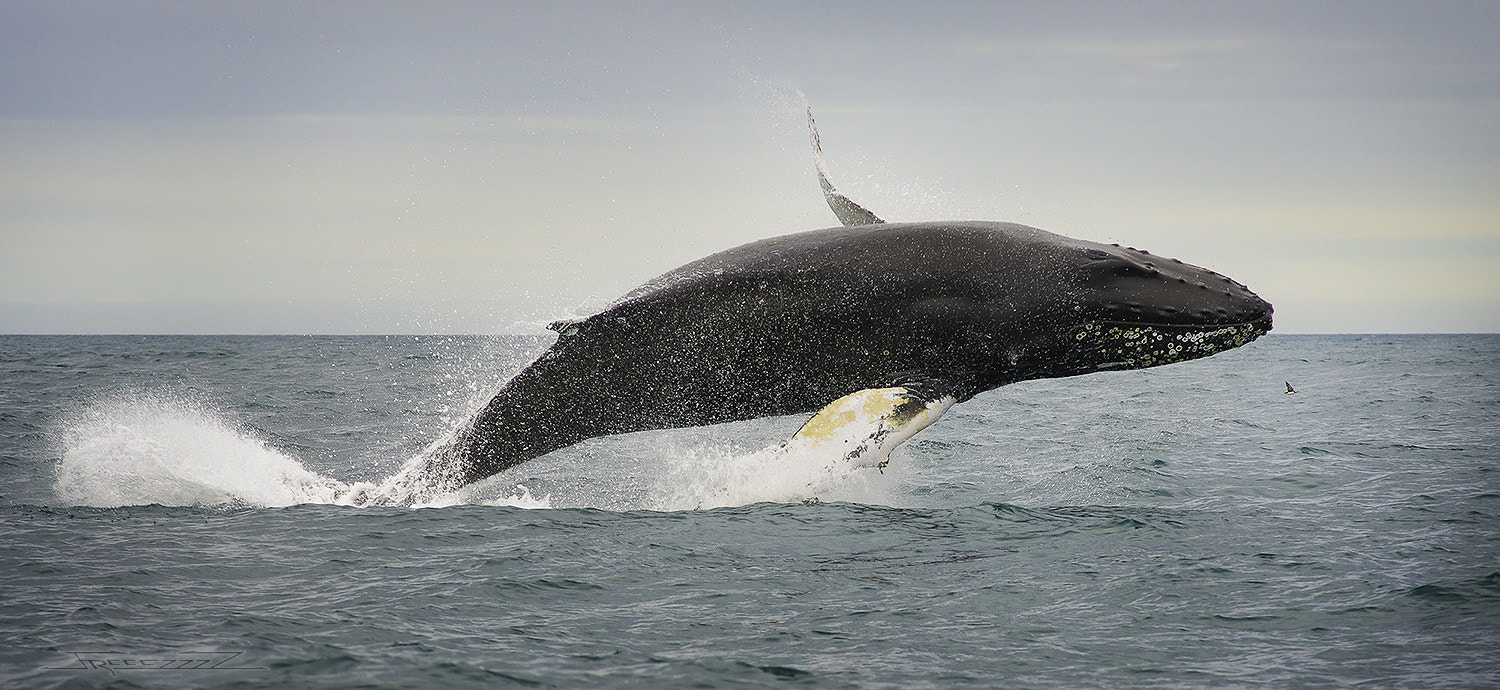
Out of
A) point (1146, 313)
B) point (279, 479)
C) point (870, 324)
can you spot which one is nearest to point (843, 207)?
point (870, 324)

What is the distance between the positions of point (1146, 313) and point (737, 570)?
14.3ft

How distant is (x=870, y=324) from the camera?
967cm

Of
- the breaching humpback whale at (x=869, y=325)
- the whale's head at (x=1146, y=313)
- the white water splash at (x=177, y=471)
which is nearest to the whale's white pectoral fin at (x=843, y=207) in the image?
the breaching humpback whale at (x=869, y=325)

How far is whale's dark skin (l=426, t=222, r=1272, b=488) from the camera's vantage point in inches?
379

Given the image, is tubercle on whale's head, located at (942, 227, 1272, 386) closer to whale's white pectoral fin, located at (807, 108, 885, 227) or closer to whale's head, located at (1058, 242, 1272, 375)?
whale's head, located at (1058, 242, 1272, 375)

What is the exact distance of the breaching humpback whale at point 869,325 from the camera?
9.62 m

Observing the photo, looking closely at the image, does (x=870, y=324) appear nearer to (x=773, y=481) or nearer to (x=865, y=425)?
(x=865, y=425)

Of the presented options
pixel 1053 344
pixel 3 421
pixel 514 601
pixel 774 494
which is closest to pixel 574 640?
pixel 514 601

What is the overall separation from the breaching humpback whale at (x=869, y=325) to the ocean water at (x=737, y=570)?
0.93 m

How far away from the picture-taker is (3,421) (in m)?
19.5

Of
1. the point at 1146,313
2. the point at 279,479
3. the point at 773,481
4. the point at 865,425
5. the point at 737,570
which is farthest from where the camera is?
the point at 279,479

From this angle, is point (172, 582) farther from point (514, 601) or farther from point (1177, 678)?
point (1177, 678)

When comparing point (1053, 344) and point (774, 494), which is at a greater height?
point (1053, 344)

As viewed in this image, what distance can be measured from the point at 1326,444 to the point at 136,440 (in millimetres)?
16959
